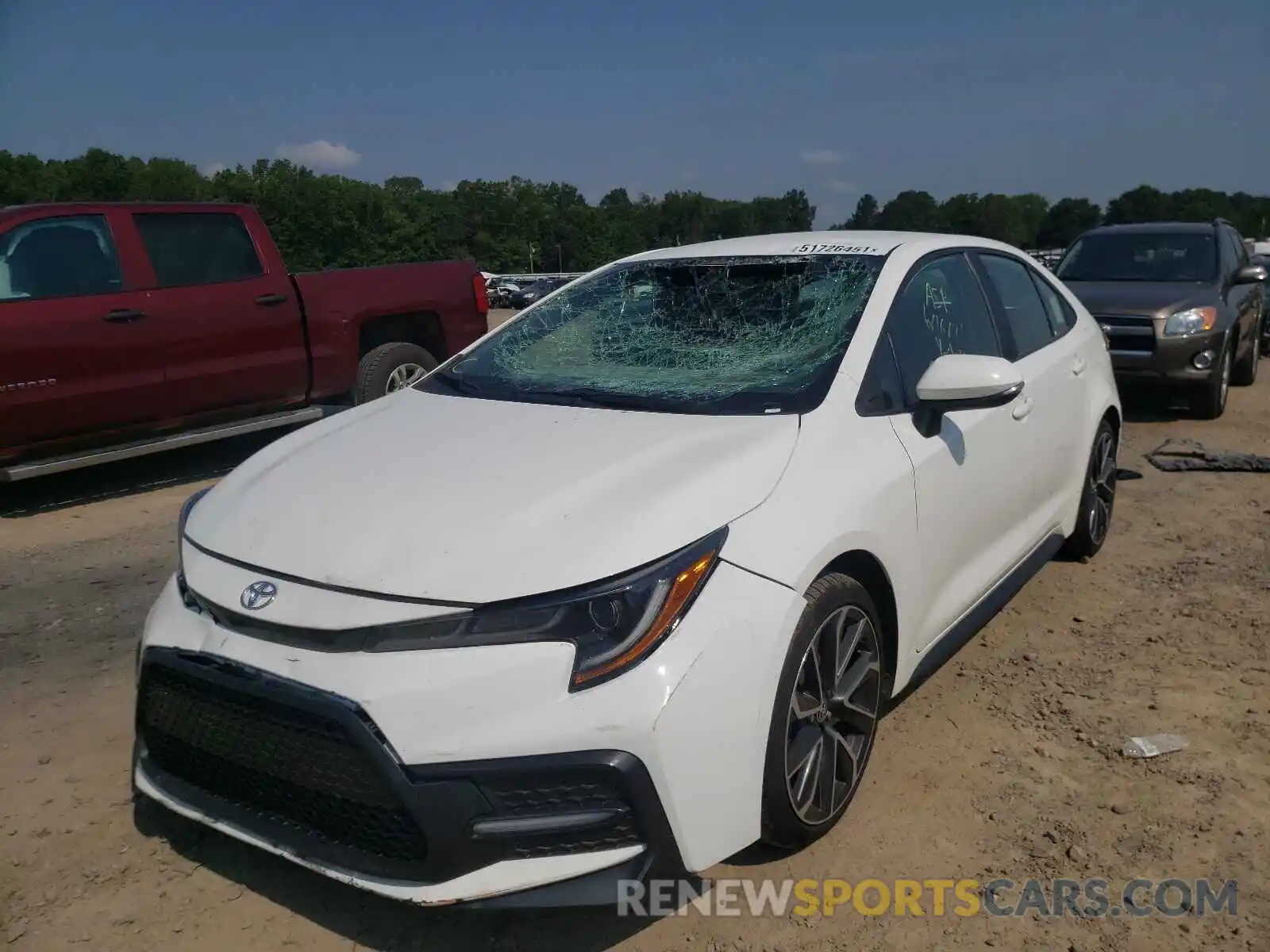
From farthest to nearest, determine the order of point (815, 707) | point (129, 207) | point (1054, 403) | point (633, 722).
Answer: point (129, 207)
point (1054, 403)
point (815, 707)
point (633, 722)

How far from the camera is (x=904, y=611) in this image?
9.84 feet

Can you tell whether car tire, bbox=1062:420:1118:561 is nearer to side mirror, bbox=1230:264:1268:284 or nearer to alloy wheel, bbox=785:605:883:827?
alloy wheel, bbox=785:605:883:827

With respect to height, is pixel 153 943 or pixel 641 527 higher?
pixel 641 527

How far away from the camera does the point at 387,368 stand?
25.3 ft

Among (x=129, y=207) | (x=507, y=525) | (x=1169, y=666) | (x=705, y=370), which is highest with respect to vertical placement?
(x=129, y=207)

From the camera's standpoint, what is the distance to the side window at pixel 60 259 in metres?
6.19

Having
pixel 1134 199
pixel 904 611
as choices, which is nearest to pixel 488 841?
pixel 904 611

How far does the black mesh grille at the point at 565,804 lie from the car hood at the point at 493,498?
1.27 feet

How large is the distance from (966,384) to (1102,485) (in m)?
2.37

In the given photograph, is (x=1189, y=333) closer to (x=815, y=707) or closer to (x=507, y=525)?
(x=815, y=707)

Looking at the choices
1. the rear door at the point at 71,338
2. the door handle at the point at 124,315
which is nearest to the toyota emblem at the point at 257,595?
the rear door at the point at 71,338

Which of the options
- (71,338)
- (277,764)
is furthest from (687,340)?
(71,338)

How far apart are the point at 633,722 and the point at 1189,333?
7.86 meters

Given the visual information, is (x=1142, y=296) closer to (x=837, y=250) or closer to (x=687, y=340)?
(x=837, y=250)
